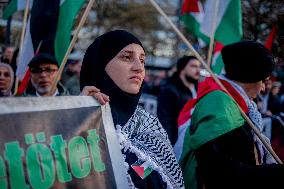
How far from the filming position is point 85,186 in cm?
200

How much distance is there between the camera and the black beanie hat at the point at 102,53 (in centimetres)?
255

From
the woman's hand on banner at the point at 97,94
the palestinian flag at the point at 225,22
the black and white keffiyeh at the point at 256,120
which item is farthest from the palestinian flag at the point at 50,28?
the woman's hand on banner at the point at 97,94

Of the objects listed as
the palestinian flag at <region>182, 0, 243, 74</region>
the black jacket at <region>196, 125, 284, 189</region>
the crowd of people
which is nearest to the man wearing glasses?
the crowd of people

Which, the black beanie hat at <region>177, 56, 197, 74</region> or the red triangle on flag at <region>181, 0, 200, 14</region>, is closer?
the red triangle on flag at <region>181, 0, 200, 14</region>

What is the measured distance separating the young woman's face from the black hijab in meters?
0.02

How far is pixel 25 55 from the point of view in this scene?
397 cm

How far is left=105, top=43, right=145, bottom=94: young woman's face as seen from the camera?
8.11 ft

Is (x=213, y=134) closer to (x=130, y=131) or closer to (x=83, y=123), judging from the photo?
(x=130, y=131)

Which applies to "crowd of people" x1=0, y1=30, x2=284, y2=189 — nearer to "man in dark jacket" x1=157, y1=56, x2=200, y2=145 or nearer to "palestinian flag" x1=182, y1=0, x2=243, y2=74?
"palestinian flag" x1=182, y1=0, x2=243, y2=74

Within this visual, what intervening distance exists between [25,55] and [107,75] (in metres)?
1.66

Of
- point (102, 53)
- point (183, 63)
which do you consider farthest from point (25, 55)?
point (183, 63)

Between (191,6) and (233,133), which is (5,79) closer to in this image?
(191,6)

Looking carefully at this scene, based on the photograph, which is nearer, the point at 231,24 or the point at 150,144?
the point at 150,144

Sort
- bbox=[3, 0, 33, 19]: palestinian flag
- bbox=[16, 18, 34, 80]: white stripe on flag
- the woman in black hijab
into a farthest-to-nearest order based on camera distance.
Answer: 1. bbox=[3, 0, 33, 19]: palestinian flag
2. bbox=[16, 18, 34, 80]: white stripe on flag
3. the woman in black hijab
